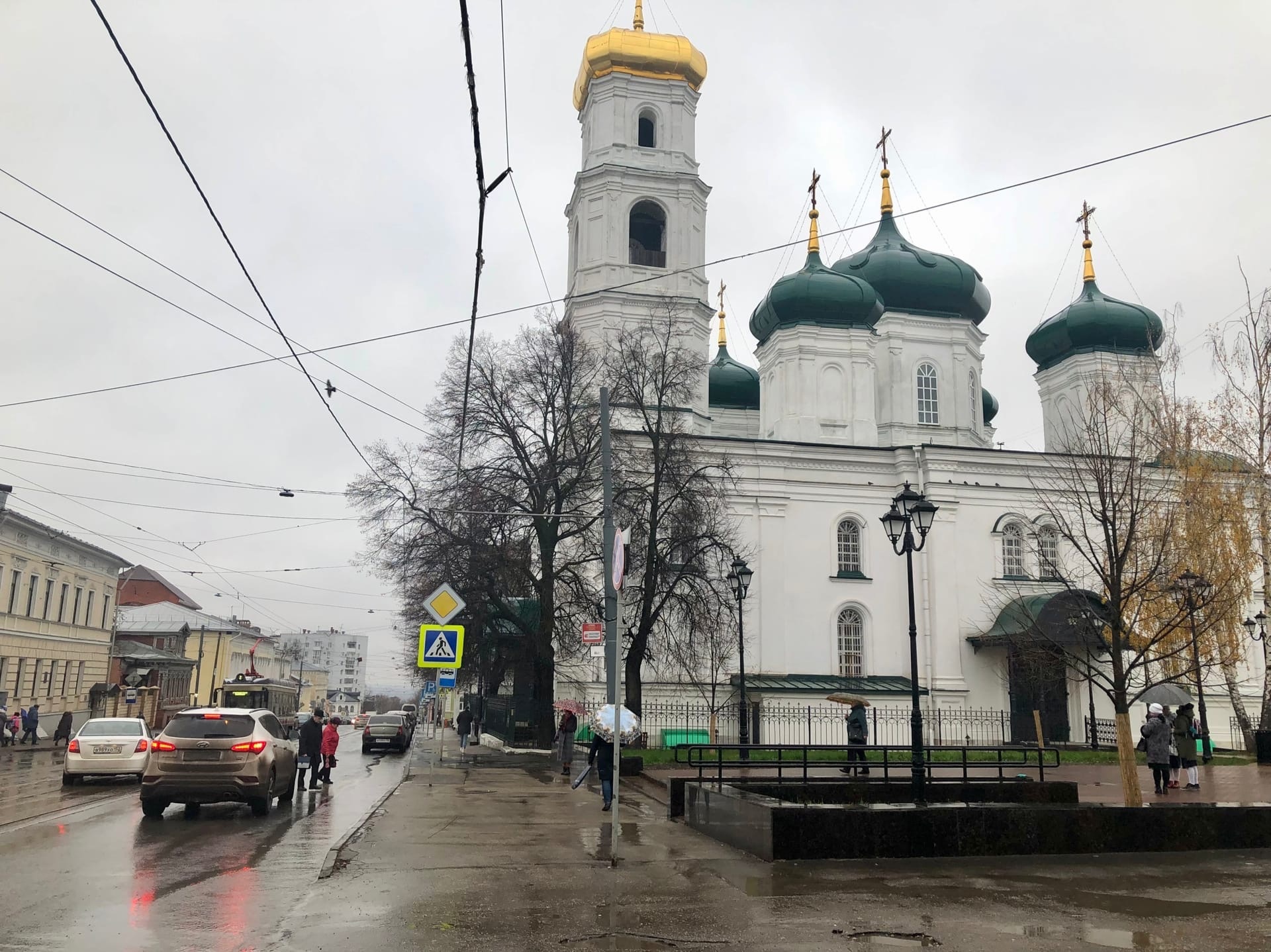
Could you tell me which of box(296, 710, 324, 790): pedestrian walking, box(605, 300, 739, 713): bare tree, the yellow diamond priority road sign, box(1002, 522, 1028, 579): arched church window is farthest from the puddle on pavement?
box(1002, 522, 1028, 579): arched church window

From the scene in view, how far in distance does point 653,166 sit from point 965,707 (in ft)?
73.5

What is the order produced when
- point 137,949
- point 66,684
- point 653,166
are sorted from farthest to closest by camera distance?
point 66,684, point 653,166, point 137,949

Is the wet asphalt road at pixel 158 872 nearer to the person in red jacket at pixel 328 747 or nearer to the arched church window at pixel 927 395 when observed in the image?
the person in red jacket at pixel 328 747

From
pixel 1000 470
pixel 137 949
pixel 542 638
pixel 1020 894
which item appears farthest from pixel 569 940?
pixel 1000 470

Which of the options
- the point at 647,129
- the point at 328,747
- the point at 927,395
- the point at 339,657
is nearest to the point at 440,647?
the point at 328,747

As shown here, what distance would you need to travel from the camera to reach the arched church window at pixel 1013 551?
38.7 metres

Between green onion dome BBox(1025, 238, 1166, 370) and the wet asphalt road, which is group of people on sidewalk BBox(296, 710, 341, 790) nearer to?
the wet asphalt road

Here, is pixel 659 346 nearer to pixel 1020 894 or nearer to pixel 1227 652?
pixel 1227 652

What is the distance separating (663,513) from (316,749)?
39.2 feet

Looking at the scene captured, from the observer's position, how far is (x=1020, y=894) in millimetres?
9445

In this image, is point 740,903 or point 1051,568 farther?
point 1051,568

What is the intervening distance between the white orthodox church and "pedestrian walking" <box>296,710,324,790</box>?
1780 cm

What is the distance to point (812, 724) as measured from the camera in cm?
3547

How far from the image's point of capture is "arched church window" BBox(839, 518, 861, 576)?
38.7 metres
